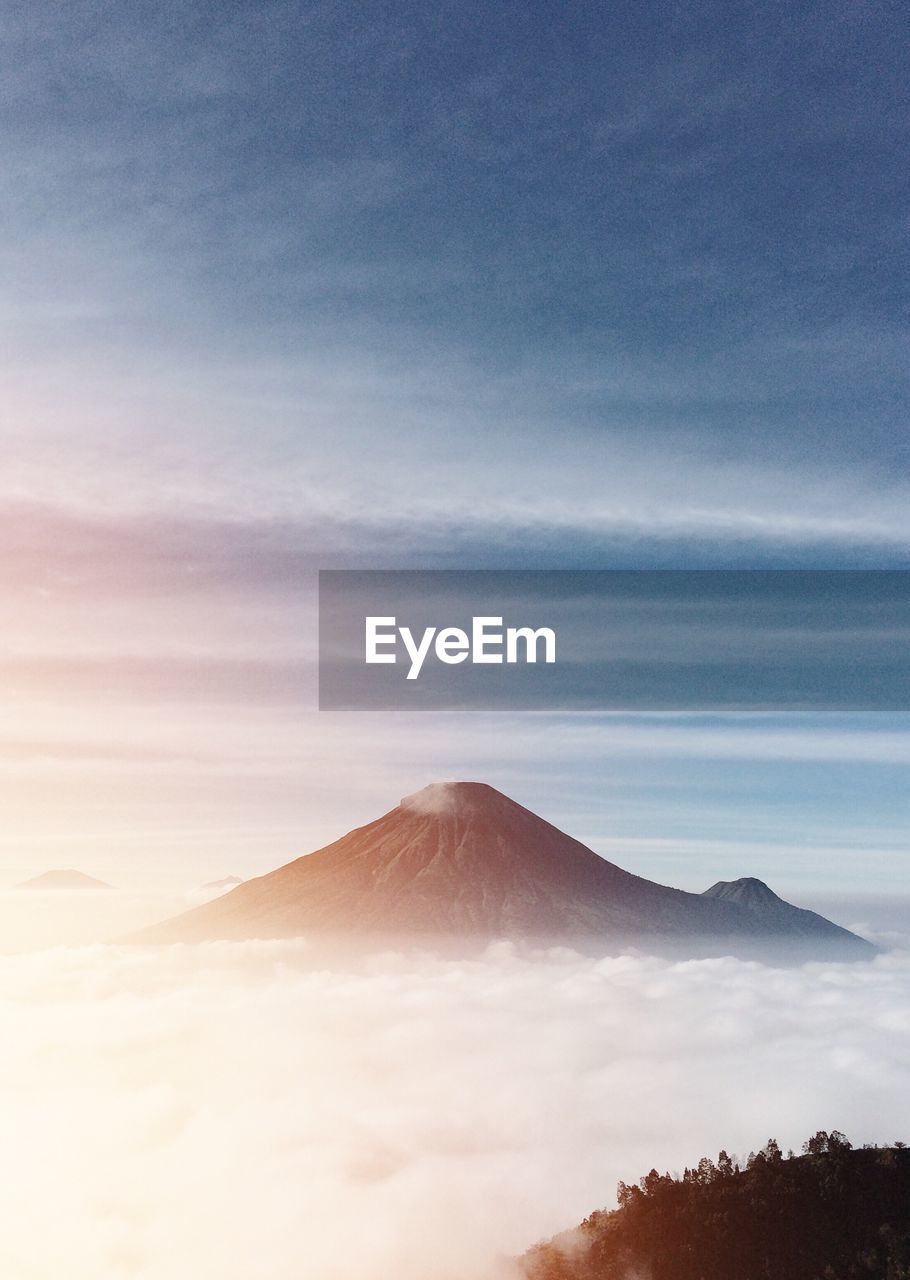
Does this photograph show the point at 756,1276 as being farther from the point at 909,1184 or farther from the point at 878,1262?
the point at 909,1184

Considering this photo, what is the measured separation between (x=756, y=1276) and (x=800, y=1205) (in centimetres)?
1575

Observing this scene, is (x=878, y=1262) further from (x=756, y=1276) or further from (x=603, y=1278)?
(x=603, y=1278)

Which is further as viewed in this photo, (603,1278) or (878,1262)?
(603,1278)

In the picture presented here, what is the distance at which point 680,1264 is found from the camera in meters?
193

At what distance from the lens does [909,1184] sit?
7859 inches

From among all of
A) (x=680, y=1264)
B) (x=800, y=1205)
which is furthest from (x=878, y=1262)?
(x=680, y=1264)

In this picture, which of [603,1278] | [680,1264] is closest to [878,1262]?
[680,1264]

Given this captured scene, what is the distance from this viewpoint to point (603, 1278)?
199625 millimetres

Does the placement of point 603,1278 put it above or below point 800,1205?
below

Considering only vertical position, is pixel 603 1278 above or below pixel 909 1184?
below

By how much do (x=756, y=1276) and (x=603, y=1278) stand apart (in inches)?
1102

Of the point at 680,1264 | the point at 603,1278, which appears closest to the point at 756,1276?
the point at 680,1264

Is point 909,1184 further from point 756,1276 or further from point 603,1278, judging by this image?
point 603,1278

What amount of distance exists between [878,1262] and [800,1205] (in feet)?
51.8
